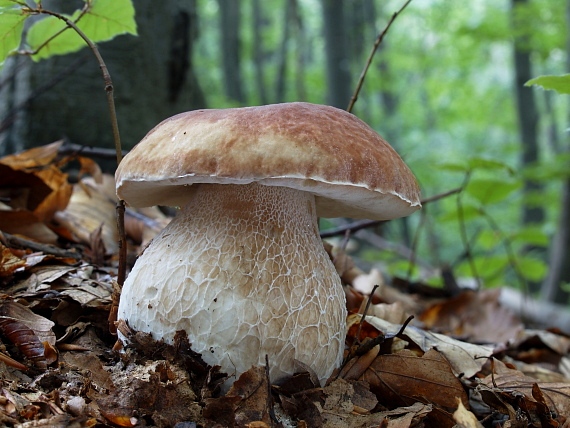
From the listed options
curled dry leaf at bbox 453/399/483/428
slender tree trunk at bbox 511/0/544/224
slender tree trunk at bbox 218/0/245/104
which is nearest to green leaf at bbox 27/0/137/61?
curled dry leaf at bbox 453/399/483/428

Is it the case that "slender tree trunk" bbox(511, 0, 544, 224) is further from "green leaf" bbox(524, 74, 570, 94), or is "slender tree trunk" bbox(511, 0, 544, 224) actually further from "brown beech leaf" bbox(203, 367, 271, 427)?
"brown beech leaf" bbox(203, 367, 271, 427)

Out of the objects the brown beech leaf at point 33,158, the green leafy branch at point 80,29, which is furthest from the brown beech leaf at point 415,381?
the brown beech leaf at point 33,158

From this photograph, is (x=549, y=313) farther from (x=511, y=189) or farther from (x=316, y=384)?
(x=316, y=384)

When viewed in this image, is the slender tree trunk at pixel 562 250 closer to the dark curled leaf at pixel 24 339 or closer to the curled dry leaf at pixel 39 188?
the curled dry leaf at pixel 39 188

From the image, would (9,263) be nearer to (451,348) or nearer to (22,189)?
(22,189)

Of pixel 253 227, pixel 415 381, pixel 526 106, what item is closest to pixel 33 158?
pixel 253 227

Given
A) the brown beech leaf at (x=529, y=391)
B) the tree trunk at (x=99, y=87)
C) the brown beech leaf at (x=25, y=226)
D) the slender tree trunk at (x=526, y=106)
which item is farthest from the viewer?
the slender tree trunk at (x=526, y=106)
